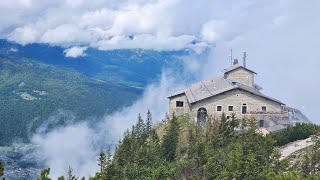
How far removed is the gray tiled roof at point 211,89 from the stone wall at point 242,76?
182cm

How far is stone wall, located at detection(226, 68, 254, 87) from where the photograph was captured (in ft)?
324

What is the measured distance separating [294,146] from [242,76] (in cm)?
3940

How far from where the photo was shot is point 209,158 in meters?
53.6

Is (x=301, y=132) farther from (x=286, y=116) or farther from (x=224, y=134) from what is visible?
(x=286, y=116)

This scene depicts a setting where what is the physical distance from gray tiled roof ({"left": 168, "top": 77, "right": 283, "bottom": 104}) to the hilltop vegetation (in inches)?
325

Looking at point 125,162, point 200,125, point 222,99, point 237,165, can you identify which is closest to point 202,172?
point 237,165

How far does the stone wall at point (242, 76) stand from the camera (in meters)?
98.6

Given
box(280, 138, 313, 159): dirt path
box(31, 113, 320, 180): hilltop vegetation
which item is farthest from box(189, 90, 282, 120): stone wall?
box(280, 138, 313, 159): dirt path

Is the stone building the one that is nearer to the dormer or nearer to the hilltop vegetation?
the hilltop vegetation

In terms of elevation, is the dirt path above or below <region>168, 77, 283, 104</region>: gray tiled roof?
below

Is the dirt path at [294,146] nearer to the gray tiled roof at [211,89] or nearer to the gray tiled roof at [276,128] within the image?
the gray tiled roof at [276,128]

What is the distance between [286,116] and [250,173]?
42.2 metres

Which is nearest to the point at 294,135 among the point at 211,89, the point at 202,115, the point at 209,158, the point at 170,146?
the point at 170,146

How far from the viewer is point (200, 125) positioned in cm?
8375
